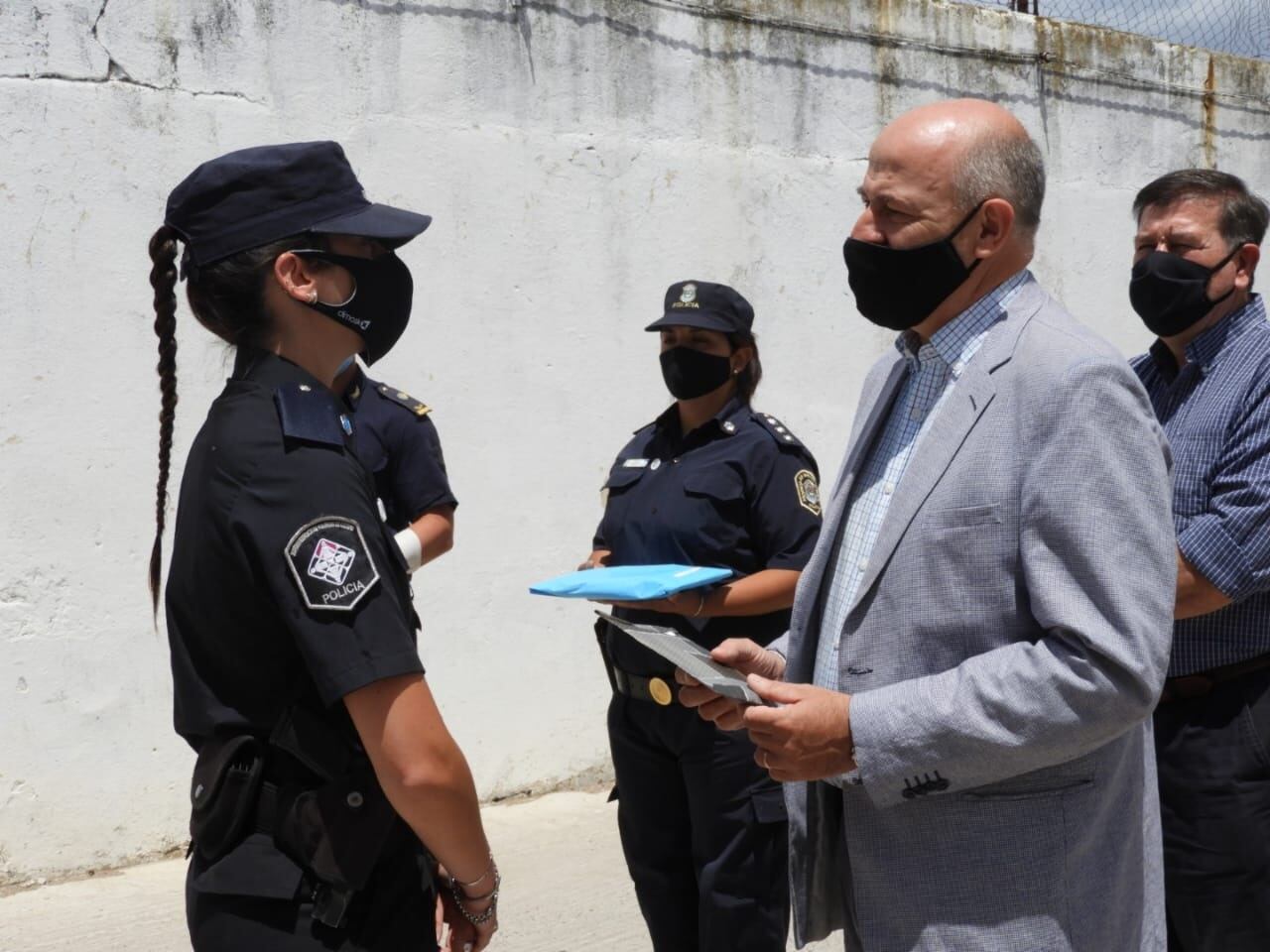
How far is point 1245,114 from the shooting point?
7227mm

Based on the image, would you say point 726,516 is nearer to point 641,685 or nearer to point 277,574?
point 641,685

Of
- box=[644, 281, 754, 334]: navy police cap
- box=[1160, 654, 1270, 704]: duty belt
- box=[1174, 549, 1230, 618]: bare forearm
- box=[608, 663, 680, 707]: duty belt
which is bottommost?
box=[608, 663, 680, 707]: duty belt

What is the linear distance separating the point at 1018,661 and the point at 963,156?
2.38 ft

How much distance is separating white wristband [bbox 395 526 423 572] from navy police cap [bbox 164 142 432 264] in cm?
168

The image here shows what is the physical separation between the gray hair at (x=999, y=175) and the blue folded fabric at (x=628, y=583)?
89 cm

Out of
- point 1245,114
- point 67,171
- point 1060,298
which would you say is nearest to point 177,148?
point 67,171

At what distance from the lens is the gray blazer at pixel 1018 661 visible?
1657 millimetres

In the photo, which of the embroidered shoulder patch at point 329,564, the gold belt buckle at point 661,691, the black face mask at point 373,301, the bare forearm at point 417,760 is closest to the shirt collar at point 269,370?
the black face mask at point 373,301

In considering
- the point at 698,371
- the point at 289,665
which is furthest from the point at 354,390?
the point at 289,665

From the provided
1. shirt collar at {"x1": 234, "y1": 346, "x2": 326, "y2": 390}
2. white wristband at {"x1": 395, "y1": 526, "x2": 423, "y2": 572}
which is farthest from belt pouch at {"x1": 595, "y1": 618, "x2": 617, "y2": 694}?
shirt collar at {"x1": 234, "y1": 346, "x2": 326, "y2": 390}

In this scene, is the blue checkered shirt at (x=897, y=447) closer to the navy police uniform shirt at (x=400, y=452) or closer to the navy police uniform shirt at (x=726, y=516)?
the navy police uniform shirt at (x=726, y=516)

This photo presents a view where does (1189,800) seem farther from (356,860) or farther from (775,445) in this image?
(356,860)

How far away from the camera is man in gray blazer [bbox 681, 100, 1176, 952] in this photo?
5.46ft

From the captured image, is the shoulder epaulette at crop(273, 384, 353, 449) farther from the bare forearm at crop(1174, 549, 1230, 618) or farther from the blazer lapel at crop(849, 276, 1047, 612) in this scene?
the bare forearm at crop(1174, 549, 1230, 618)
